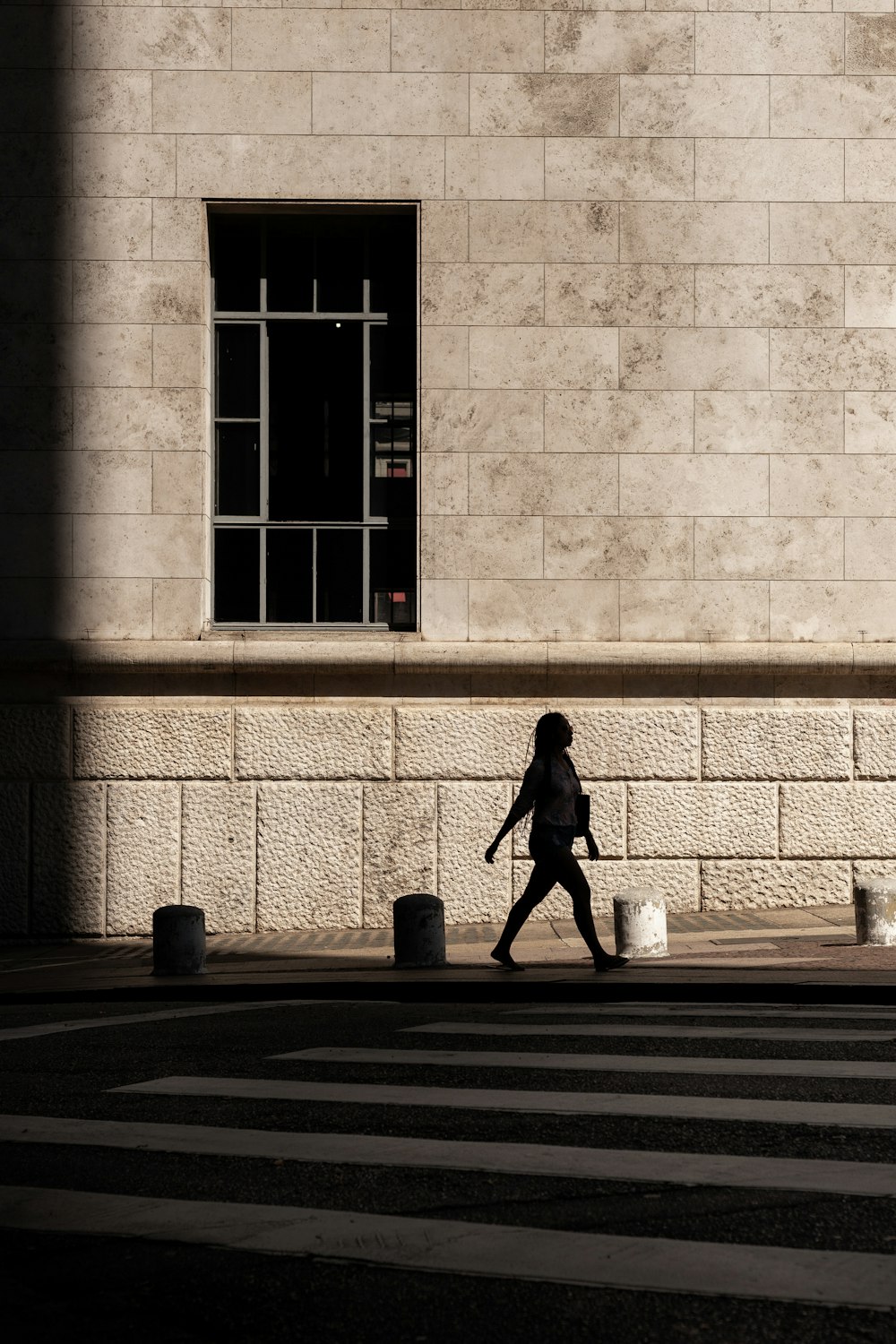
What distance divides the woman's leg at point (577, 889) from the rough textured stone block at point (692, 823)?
3.14 m

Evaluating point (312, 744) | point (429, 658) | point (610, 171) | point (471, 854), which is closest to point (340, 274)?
point (610, 171)

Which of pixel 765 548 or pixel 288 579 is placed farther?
pixel 288 579

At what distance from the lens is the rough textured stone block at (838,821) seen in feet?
49.9

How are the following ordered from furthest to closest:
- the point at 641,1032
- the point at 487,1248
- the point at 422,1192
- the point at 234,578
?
the point at 234,578 → the point at 641,1032 → the point at 422,1192 → the point at 487,1248

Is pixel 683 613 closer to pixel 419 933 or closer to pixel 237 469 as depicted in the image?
pixel 237 469

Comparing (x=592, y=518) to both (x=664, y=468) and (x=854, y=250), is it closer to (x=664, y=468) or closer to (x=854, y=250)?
(x=664, y=468)

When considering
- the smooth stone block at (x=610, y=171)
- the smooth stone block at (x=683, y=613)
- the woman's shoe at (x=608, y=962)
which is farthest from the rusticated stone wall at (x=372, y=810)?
the smooth stone block at (x=610, y=171)

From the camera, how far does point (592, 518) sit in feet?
50.8

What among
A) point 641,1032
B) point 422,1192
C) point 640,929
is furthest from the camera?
point 640,929

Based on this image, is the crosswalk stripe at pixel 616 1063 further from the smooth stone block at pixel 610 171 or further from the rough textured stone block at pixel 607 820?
the smooth stone block at pixel 610 171

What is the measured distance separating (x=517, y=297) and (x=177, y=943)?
7.01 meters

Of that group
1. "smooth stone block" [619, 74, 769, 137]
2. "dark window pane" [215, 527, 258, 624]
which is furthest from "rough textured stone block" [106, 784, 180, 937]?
"smooth stone block" [619, 74, 769, 137]

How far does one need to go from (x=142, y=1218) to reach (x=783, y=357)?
1238 cm

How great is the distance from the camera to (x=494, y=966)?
1212 centimetres
